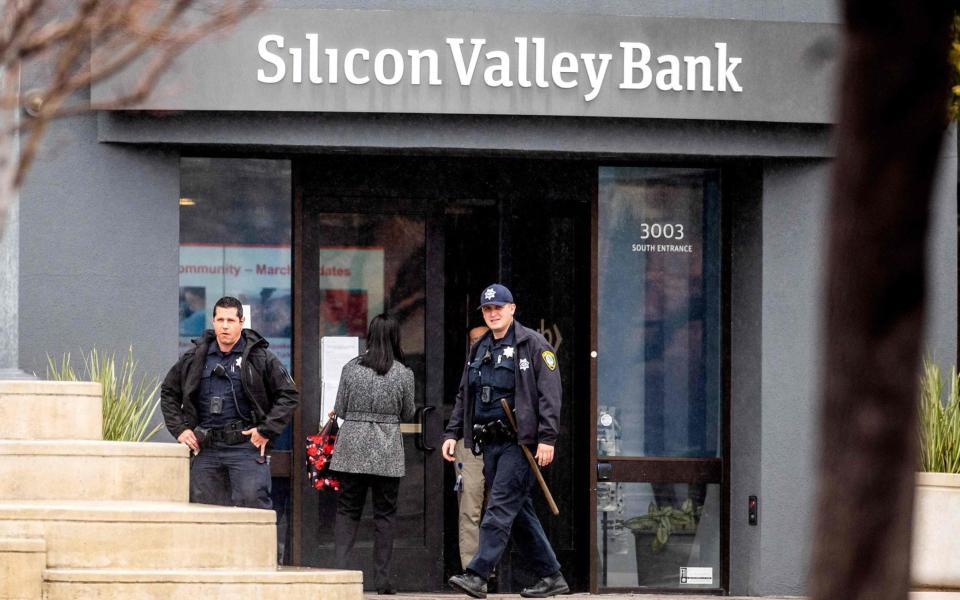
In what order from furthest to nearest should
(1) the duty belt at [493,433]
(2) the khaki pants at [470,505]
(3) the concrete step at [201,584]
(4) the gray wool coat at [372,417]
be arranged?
(2) the khaki pants at [470,505] < (4) the gray wool coat at [372,417] < (1) the duty belt at [493,433] < (3) the concrete step at [201,584]

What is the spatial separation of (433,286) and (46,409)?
10.3ft

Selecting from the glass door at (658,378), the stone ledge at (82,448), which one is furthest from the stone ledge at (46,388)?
the glass door at (658,378)

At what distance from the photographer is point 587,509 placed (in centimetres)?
1133

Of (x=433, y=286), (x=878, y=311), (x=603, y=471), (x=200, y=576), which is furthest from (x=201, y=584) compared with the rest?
(x=878, y=311)

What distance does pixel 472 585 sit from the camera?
935 cm

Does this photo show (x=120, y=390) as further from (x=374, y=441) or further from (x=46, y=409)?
(x=374, y=441)

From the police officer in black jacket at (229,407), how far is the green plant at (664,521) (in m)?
3.00

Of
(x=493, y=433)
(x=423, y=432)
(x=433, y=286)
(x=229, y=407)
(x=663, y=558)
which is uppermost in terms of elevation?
(x=433, y=286)

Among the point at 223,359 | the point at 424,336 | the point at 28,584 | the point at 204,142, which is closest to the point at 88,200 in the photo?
the point at 204,142

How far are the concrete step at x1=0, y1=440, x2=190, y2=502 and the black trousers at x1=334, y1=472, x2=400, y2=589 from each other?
1420 mm

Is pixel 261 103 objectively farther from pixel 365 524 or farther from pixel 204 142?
pixel 365 524

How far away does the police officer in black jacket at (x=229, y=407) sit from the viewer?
32.1 ft

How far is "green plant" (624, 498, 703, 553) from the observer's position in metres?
11.4

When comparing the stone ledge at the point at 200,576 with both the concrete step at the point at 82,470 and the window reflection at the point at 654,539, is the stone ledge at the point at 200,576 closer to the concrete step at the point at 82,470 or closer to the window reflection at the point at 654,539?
the concrete step at the point at 82,470
